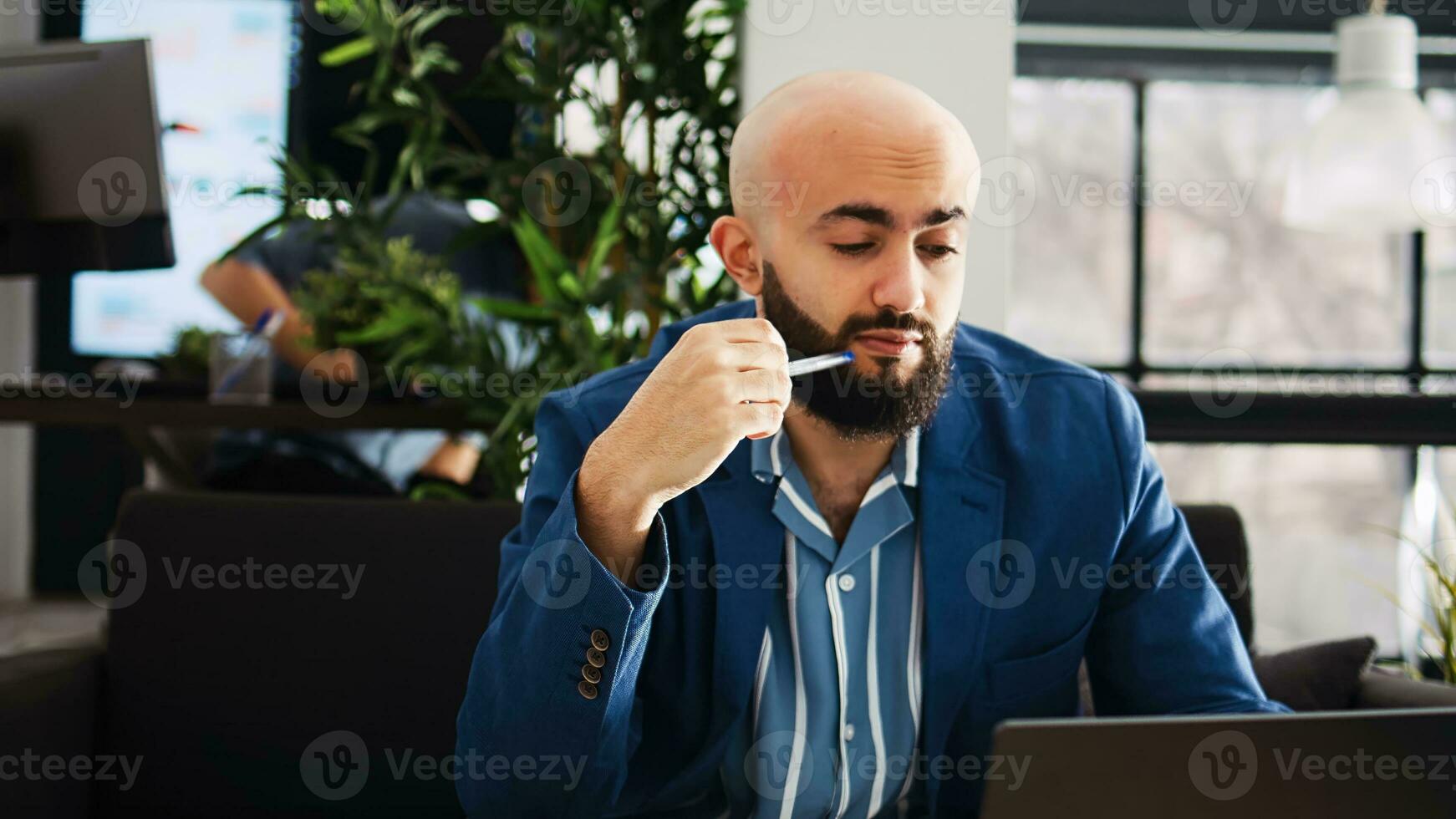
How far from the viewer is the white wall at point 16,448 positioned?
4.87 metres

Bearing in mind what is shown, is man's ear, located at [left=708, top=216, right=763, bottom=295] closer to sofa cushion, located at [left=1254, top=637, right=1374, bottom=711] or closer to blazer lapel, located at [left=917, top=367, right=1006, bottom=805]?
blazer lapel, located at [left=917, top=367, right=1006, bottom=805]

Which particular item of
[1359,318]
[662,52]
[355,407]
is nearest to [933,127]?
[662,52]

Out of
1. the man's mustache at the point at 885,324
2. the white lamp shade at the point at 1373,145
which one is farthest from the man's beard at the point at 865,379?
the white lamp shade at the point at 1373,145

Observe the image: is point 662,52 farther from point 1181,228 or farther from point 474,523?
point 1181,228

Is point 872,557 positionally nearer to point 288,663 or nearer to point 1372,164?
point 288,663

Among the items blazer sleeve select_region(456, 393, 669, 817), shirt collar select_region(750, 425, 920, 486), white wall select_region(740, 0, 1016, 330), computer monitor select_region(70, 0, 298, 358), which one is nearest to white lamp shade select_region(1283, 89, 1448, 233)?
white wall select_region(740, 0, 1016, 330)

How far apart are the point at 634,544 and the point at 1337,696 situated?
97 cm

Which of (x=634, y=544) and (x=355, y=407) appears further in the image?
(x=355, y=407)

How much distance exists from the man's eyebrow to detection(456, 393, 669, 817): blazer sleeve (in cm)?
37

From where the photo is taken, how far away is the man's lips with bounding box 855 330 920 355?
1.20m

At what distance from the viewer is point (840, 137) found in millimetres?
1229

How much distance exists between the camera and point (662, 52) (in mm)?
2146

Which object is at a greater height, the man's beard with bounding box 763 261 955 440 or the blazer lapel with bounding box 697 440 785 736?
the man's beard with bounding box 763 261 955 440

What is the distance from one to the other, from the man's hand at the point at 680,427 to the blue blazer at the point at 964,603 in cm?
11
